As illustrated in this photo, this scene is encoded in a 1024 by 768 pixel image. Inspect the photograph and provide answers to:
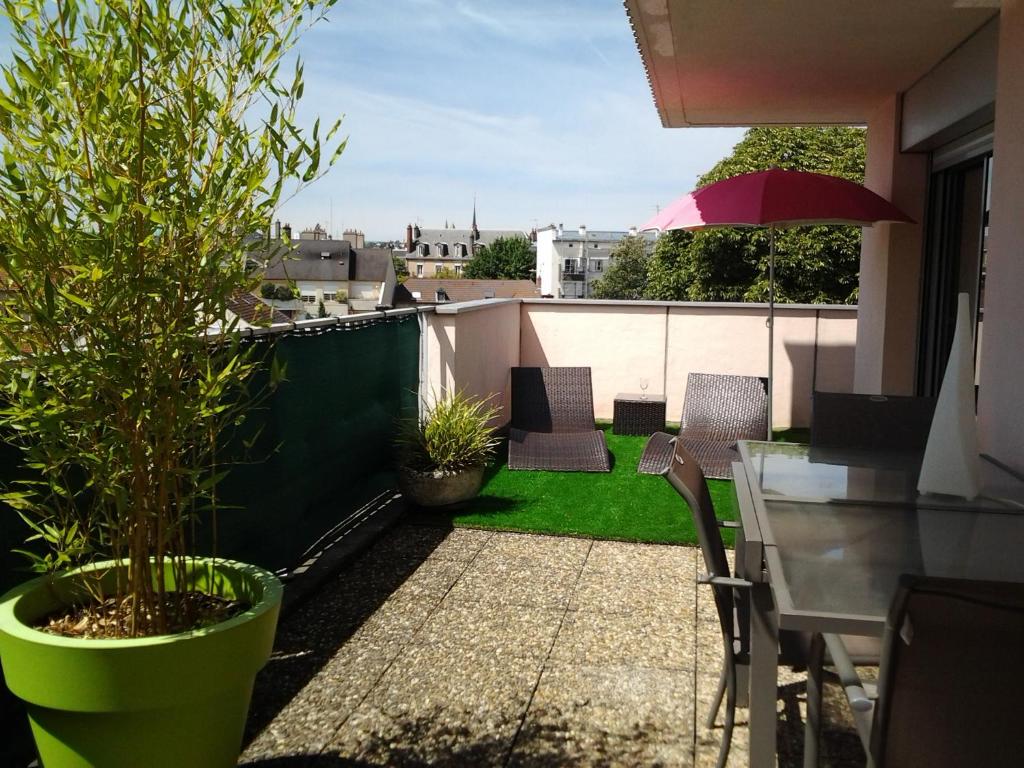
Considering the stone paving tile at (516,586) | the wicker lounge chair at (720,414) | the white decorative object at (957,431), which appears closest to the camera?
the white decorative object at (957,431)

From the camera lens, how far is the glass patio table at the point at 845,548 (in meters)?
2.08

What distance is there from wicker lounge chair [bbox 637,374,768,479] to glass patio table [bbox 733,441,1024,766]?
159 inches

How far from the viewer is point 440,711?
3268mm

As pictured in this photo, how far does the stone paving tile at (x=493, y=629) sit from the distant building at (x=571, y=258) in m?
84.6

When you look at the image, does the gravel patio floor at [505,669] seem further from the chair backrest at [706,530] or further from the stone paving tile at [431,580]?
the chair backrest at [706,530]

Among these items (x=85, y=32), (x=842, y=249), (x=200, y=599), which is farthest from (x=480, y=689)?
(x=842, y=249)

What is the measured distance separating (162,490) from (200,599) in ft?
1.69

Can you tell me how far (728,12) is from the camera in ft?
15.2

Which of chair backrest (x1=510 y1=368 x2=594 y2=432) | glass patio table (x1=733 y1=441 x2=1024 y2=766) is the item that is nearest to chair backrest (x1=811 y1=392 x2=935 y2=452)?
glass patio table (x1=733 y1=441 x2=1024 y2=766)

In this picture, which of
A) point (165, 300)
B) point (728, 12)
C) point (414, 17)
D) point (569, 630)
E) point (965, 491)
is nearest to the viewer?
point (165, 300)

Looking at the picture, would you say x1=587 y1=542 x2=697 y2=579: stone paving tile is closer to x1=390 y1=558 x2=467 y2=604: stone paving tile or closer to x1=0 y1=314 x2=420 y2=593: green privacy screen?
x1=390 y1=558 x2=467 y2=604: stone paving tile

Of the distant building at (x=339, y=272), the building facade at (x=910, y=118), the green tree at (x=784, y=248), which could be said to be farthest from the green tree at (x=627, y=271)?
the building facade at (x=910, y=118)

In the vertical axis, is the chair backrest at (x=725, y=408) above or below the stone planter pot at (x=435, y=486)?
above

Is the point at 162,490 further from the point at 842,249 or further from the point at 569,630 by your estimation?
the point at 842,249
